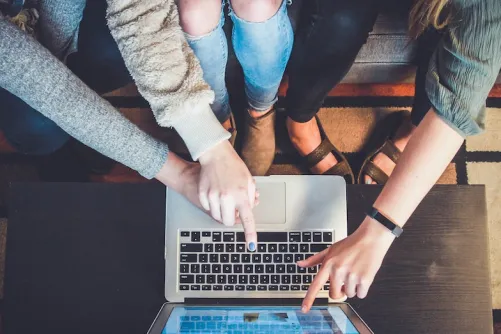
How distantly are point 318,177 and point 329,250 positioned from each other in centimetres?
13

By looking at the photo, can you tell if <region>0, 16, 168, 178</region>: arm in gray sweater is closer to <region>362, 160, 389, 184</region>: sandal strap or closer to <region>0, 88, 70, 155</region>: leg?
<region>0, 88, 70, 155</region>: leg

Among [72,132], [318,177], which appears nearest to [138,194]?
[72,132]

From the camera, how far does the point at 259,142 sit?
117 centimetres

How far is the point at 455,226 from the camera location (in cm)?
77

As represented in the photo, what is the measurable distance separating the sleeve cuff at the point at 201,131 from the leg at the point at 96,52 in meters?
0.32

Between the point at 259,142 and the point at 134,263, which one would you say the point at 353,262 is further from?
the point at 259,142

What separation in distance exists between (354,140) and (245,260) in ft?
2.13

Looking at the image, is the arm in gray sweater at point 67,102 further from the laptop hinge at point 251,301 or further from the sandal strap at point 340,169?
the sandal strap at point 340,169

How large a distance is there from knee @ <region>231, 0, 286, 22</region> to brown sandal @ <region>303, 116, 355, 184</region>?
1.61 ft

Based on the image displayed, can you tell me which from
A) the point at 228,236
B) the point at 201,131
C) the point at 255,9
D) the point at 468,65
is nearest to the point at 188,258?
the point at 228,236

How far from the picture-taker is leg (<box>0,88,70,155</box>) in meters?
0.89

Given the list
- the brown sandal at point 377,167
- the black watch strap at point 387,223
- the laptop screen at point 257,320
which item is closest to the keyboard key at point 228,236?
the laptop screen at point 257,320

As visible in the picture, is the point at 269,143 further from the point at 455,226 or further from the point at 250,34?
the point at 455,226

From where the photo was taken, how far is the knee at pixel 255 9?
2.51ft
